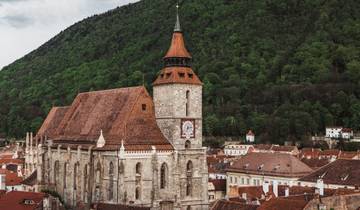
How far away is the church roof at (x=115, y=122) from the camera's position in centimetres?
6100

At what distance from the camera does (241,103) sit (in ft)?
569

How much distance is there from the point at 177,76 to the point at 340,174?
82.7 feet

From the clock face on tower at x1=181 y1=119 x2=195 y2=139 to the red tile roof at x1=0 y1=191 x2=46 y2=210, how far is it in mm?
15633

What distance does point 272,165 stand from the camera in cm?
8788

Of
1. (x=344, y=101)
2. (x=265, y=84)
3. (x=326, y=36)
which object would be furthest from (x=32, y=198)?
(x=326, y=36)

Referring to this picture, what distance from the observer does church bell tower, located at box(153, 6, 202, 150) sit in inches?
2479

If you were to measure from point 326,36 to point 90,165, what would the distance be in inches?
5399

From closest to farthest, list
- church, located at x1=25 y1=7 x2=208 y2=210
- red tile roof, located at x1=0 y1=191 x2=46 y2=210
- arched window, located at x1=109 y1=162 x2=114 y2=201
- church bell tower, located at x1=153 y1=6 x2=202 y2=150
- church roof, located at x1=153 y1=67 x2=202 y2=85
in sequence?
1. red tile roof, located at x1=0 y1=191 x2=46 y2=210
2. arched window, located at x1=109 y1=162 x2=114 y2=201
3. church, located at x1=25 y1=7 x2=208 y2=210
4. church bell tower, located at x1=153 y1=6 x2=202 y2=150
5. church roof, located at x1=153 y1=67 x2=202 y2=85

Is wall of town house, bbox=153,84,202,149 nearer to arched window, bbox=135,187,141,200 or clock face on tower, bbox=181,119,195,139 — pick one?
clock face on tower, bbox=181,119,195,139

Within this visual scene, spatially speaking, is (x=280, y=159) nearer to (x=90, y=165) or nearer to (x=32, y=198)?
(x=90, y=165)

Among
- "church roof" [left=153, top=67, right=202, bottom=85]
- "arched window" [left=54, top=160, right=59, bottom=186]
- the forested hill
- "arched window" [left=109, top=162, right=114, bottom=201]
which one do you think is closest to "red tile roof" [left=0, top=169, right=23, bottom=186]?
"arched window" [left=54, top=160, right=59, bottom=186]

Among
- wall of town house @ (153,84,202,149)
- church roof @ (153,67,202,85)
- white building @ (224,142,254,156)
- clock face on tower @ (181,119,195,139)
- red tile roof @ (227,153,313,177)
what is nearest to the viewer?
wall of town house @ (153,84,202,149)

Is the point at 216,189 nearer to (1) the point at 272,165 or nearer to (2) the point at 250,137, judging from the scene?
(1) the point at 272,165

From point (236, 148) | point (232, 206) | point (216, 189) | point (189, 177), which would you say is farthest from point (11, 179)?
point (236, 148)
